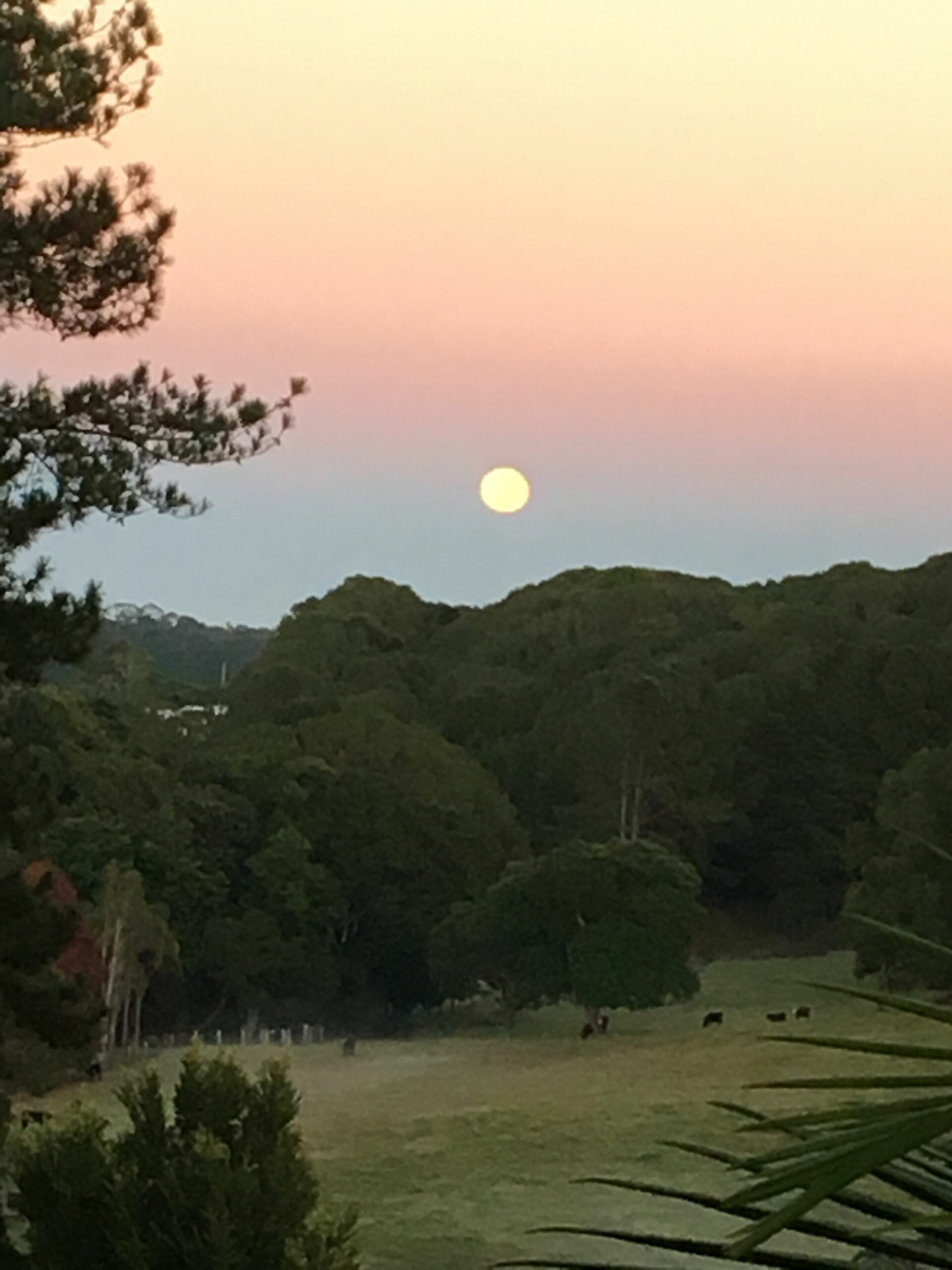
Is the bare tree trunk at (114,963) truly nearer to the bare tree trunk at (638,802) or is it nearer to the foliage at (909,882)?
the foliage at (909,882)

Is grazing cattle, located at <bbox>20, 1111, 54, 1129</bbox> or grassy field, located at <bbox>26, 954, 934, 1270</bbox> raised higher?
grazing cattle, located at <bbox>20, 1111, 54, 1129</bbox>

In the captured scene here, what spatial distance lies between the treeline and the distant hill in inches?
561

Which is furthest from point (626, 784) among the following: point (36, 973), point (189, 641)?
point (189, 641)

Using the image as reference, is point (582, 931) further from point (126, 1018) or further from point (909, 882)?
point (126, 1018)

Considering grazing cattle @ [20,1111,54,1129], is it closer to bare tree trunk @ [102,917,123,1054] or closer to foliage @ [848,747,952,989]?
bare tree trunk @ [102,917,123,1054]

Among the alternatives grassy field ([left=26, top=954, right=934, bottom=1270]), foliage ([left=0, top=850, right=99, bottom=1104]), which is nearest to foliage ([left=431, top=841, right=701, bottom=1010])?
grassy field ([left=26, top=954, right=934, bottom=1270])

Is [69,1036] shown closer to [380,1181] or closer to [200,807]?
[380,1181]

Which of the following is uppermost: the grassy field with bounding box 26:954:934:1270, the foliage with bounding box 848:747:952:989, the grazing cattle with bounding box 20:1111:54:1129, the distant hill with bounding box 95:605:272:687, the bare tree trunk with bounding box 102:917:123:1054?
the distant hill with bounding box 95:605:272:687

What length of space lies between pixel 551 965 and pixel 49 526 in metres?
17.5

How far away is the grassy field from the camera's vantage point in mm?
13977

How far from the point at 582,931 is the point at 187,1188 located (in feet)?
55.8

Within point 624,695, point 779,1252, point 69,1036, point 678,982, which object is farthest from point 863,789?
point 779,1252

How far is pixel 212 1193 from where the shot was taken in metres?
7.00

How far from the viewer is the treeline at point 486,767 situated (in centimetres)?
2516
